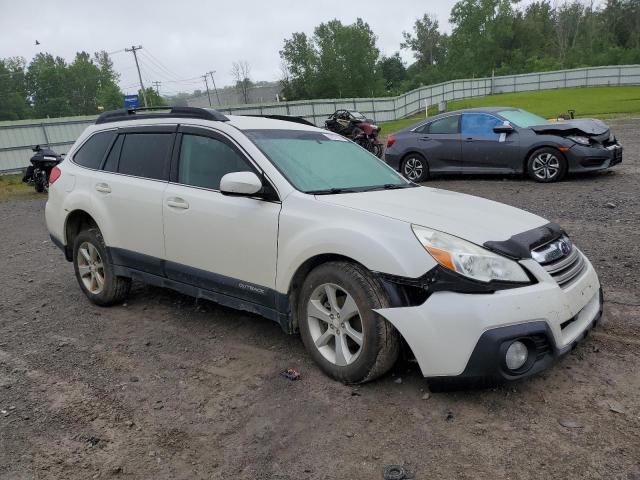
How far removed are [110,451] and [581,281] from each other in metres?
2.92

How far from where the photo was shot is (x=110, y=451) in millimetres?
2738

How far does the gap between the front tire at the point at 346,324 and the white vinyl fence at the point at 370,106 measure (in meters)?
20.9

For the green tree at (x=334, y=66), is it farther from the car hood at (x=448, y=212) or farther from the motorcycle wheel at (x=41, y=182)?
the car hood at (x=448, y=212)

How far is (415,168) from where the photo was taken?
1141cm

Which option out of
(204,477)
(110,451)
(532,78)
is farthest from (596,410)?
(532,78)

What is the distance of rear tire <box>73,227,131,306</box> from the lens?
479cm

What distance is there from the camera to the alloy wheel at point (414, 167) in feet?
37.2

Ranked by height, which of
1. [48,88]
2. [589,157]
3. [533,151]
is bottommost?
[589,157]

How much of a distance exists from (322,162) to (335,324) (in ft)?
4.45

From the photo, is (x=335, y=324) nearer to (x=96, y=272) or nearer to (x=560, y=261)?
(x=560, y=261)

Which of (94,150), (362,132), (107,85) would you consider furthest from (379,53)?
(94,150)

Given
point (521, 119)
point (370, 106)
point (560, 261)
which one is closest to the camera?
point (560, 261)

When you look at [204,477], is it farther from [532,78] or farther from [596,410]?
[532,78]

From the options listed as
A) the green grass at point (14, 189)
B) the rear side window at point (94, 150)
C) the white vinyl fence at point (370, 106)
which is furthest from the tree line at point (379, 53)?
the rear side window at point (94, 150)
